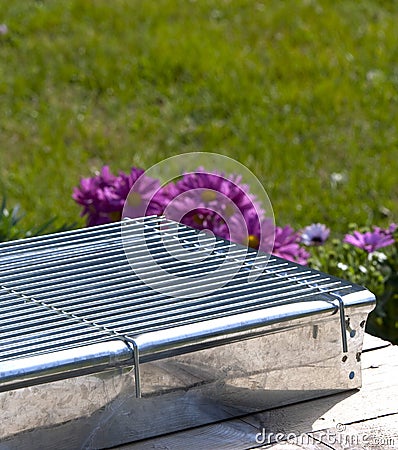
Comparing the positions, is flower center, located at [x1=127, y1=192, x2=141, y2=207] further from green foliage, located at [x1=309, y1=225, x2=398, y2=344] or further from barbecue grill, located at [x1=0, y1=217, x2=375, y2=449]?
barbecue grill, located at [x1=0, y1=217, x2=375, y2=449]

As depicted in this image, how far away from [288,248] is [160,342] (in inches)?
59.0

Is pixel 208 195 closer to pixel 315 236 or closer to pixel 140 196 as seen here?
pixel 140 196

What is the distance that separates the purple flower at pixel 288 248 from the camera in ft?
11.0

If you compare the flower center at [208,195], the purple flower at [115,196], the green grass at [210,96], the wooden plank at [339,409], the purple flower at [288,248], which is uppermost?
the wooden plank at [339,409]

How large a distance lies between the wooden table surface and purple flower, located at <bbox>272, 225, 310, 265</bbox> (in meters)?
1.17

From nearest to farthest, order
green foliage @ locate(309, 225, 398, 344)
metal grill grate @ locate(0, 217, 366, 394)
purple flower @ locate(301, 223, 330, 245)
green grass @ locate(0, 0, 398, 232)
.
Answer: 1. metal grill grate @ locate(0, 217, 366, 394)
2. green foliage @ locate(309, 225, 398, 344)
3. purple flower @ locate(301, 223, 330, 245)
4. green grass @ locate(0, 0, 398, 232)

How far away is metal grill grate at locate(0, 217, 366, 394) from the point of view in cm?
198

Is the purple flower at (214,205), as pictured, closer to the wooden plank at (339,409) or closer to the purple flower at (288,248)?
the purple flower at (288,248)

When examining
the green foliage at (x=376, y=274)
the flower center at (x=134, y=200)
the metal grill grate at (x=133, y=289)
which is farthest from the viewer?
the flower center at (x=134, y=200)

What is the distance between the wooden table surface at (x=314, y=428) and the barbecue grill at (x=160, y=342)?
0.03 metres

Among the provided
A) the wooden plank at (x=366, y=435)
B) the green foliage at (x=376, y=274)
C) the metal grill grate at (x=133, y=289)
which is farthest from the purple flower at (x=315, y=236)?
the wooden plank at (x=366, y=435)

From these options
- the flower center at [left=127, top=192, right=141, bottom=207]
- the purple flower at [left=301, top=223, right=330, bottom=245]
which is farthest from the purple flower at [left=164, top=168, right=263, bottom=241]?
the purple flower at [left=301, top=223, right=330, bottom=245]

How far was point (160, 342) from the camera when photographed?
1910 mm

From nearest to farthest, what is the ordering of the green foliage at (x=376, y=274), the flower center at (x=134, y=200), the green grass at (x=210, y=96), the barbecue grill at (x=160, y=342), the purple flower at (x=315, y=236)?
the barbecue grill at (x=160, y=342) < the green foliage at (x=376, y=274) < the flower center at (x=134, y=200) < the purple flower at (x=315, y=236) < the green grass at (x=210, y=96)
